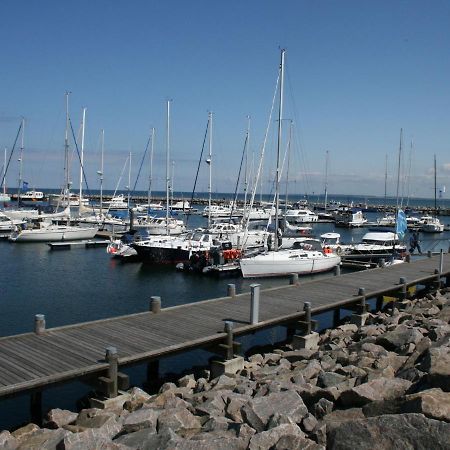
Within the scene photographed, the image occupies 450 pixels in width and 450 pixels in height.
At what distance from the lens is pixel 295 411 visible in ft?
31.6

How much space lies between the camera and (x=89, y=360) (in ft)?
40.9

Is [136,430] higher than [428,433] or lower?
lower

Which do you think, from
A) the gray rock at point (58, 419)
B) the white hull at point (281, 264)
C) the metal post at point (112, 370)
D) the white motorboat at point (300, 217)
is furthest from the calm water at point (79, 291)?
the white motorboat at point (300, 217)

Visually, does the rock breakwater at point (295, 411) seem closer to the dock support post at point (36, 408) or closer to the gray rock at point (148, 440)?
the gray rock at point (148, 440)

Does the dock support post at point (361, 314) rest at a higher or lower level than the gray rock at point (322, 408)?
lower

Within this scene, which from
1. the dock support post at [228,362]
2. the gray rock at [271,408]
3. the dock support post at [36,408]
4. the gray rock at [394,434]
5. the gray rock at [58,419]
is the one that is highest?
the gray rock at [394,434]

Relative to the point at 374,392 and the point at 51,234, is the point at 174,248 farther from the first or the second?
the point at 374,392

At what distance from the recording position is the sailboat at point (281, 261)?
34219mm

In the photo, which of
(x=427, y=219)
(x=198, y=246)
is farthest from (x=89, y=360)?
(x=427, y=219)

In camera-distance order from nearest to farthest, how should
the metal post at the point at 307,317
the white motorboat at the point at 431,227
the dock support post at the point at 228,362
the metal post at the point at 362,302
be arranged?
the dock support post at the point at 228,362, the metal post at the point at 307,317, the metal post at the point at 362,302, the white motorboat at the point at 431,227

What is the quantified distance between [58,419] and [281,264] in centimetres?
2430

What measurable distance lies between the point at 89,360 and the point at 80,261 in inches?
1219

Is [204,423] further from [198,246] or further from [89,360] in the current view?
[198,246]

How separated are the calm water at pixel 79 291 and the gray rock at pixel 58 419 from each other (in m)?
2.64
